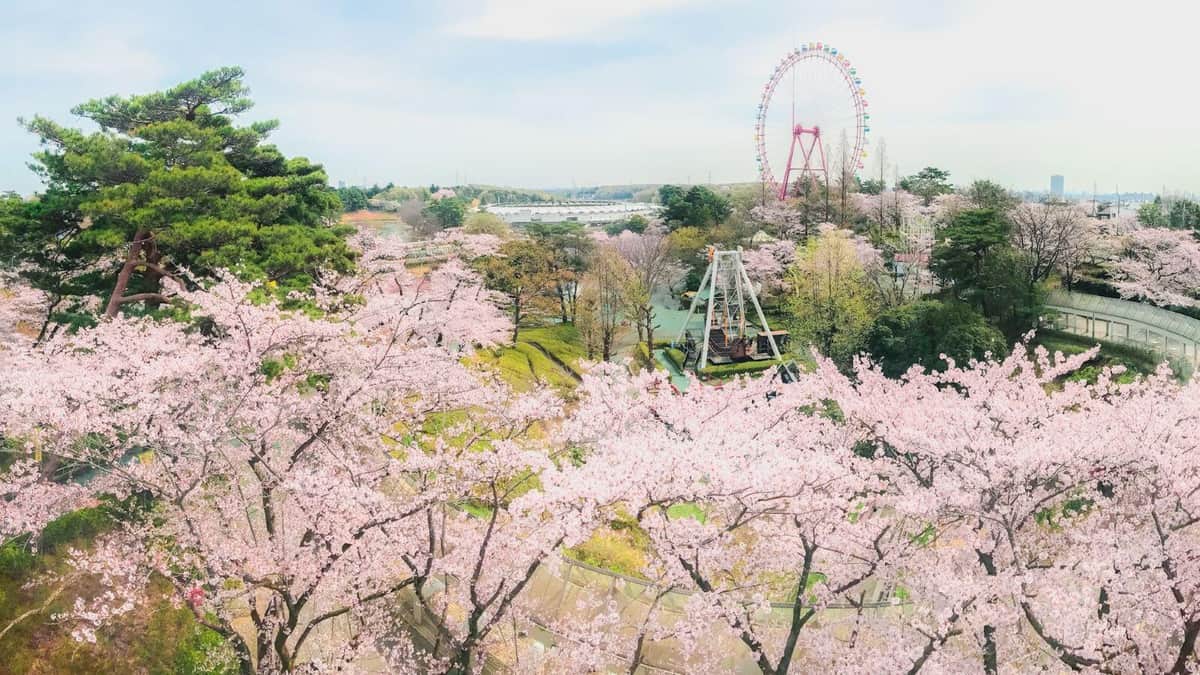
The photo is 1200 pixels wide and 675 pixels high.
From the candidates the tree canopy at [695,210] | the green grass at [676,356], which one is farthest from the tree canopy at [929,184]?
the green grass at [676,356]

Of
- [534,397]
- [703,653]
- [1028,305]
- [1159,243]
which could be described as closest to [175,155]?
[534,397]

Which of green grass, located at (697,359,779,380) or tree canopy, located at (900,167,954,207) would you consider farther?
tree canopy, located at (900,167,954,207)

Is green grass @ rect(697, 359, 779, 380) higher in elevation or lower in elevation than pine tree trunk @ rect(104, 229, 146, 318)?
lower

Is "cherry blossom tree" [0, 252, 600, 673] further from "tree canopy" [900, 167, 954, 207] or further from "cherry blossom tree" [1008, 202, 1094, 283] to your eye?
"tree canopy" [900, 167, 954, 207]

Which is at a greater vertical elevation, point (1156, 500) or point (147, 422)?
point (147, 422)

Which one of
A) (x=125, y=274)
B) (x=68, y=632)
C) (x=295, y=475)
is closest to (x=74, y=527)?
(x=68, y=632)

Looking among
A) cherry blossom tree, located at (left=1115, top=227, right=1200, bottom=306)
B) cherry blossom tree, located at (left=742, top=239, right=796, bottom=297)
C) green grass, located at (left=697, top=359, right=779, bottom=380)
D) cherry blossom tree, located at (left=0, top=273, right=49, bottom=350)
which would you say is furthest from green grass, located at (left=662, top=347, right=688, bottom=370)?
cherry blossom tree, located at (left=0, top=273, right=49, bottom=350)

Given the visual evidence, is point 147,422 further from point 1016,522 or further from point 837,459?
point 1016,522
